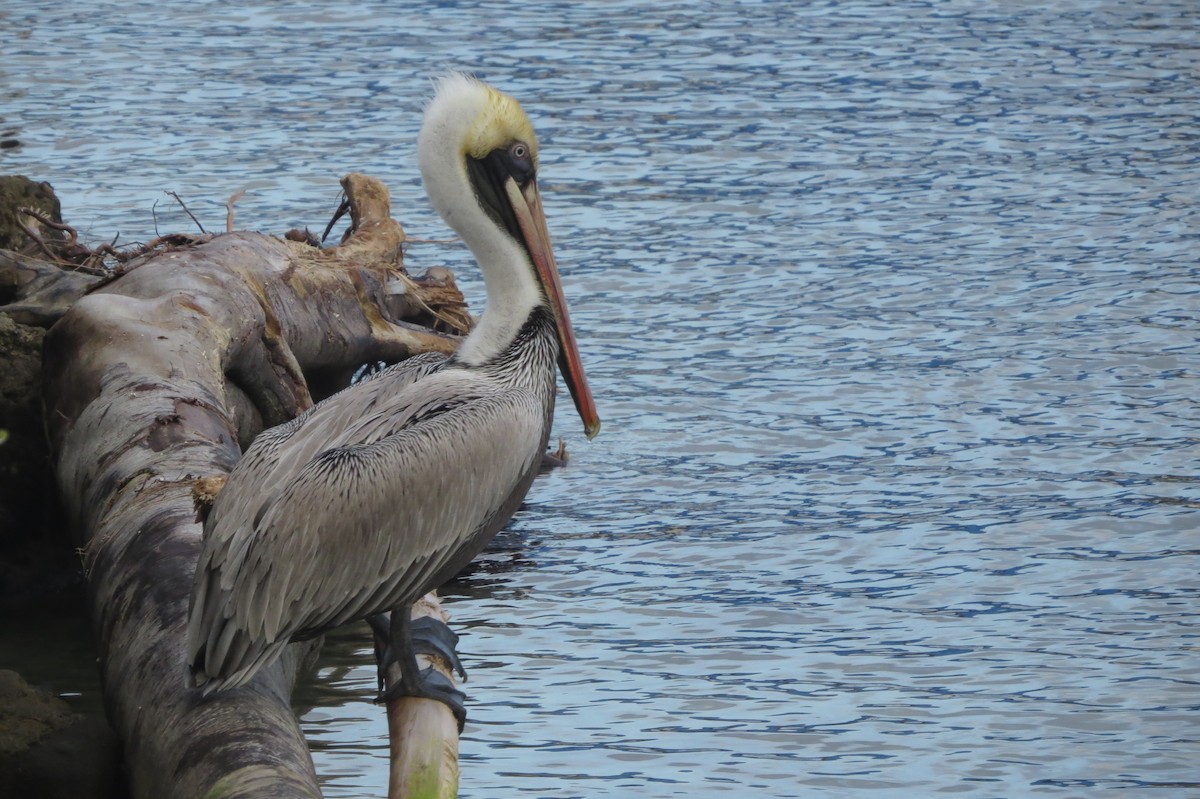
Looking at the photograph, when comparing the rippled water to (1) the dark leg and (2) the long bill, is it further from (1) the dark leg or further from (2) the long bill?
(2) the long bill

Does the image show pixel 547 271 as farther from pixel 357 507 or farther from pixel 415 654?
pixel 415 654

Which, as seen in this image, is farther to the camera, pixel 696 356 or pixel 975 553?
pixel 696 356

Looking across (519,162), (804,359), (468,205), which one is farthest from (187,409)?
(804,359)

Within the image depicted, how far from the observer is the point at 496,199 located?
16.9 feet

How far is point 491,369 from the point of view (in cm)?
490

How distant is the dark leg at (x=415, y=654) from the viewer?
173 inches

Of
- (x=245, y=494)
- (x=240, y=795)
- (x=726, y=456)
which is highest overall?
(x=245, y=494)

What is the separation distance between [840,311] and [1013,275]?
1.30 meters

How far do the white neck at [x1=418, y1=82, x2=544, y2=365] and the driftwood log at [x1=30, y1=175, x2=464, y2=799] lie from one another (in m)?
1.13

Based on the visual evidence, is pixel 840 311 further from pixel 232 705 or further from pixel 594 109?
pixel 232 705

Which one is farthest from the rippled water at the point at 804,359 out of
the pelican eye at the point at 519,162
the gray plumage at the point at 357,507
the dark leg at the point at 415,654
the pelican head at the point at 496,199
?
the pelican eye at the point at 519,162

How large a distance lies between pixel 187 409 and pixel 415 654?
1.65m

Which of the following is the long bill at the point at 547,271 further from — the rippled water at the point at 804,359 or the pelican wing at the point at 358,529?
the rippled water at the point at 804,359

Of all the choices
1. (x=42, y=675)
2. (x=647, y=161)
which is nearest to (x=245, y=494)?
(x=42, y=675)
